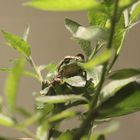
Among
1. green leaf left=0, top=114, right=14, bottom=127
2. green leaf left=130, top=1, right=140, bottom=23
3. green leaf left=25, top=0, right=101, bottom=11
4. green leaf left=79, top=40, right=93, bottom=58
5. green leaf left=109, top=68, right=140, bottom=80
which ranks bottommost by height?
green leaf left=79, top=40, right=93, bottom=58

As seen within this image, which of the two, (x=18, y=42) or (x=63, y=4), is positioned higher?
(x=63, y=4)

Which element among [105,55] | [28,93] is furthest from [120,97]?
[28,93]

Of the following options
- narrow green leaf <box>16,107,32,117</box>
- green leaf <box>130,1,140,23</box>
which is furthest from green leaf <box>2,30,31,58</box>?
narrow green leaf <box>16,107,32,117</box>

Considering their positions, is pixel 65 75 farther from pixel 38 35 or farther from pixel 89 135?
pixel 38 35

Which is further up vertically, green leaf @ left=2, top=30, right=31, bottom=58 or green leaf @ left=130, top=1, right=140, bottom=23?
green leaf @ left=130, top=1, right=140, bottom=23

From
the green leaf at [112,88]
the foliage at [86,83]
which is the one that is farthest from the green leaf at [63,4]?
the green leaf at [112,88]

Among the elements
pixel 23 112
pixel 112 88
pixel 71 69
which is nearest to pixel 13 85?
pixel 23 112

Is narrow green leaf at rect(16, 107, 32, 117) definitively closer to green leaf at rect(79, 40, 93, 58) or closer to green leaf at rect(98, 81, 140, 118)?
green leaf at rect(98, 81, 140, 118)

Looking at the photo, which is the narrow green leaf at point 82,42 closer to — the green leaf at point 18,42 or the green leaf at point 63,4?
the green leaf at point 18,42

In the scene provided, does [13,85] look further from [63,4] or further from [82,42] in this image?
[82,42]
